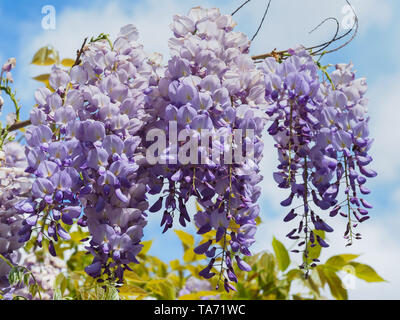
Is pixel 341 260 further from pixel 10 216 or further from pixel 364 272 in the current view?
pixel 10 216

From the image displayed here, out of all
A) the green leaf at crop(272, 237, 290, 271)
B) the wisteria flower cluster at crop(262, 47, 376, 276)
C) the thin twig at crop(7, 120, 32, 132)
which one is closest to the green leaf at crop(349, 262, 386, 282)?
the green leaf at crop(272, 237, 290, 271)

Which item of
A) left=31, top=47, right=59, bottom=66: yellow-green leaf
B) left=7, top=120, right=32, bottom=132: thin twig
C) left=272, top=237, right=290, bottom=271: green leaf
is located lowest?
left=272, top=237, right=290, bottom=271: green leaf

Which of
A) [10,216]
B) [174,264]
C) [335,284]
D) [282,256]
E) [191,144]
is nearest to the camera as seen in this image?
[191,144]

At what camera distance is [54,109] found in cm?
117

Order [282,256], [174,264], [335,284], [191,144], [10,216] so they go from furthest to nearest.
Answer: [174,264] → [282,256] → [335,284] → [10,216] → [191,144]

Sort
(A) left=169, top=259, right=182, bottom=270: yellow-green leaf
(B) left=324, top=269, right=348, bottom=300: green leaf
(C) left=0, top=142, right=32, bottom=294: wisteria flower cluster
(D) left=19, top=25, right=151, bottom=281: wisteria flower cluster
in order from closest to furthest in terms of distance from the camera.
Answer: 1. (D) left=19, top=25, right=151, bottom=281: wisteria flower cluster
2. (C) left=0, top=142, right=32, bottom=294: wisteria flower cluster
3. (B) left=324, top=269, right=348, bottom=300: green leaf
4. (A) left=169, top=259, right=182, bottom=270: yellow-green leaf

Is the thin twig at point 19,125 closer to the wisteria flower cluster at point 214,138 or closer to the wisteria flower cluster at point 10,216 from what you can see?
the wisteria flower cluster at point 10,216

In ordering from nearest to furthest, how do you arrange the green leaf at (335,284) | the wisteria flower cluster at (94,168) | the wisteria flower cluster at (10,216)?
the wisteria flower cluster at (94,168) → the wisteria flower cluster at (10,216) → the green leaf at (335,284)

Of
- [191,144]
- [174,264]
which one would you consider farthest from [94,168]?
[174,264]

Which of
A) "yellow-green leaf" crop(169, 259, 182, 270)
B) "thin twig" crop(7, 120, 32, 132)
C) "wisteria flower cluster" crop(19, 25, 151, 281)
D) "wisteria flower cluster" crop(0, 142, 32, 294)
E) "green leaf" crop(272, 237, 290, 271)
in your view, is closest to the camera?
"wisteria flower cluster" crop(19, 25, 151, 281)

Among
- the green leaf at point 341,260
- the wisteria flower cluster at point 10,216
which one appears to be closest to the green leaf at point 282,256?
the green leaf at point 341,260

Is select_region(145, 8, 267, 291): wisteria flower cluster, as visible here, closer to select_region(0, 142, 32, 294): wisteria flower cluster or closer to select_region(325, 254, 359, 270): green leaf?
select_region(0, 142, 32, 294): wisteria flower cluster

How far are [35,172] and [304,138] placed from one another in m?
0.53
